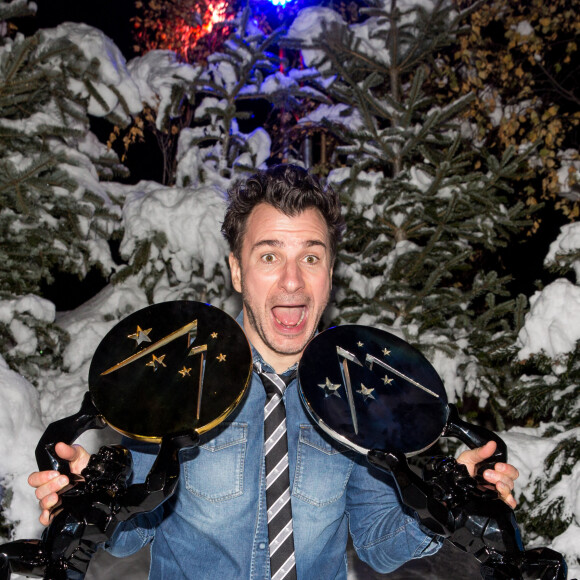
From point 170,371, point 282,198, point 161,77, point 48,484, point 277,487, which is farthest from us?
point 161,77

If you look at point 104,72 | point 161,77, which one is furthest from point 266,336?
point 161,77

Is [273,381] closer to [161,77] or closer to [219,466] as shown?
[219,466]

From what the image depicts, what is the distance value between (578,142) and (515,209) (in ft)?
12.2

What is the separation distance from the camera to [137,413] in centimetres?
143

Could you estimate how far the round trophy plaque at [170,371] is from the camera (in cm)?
143

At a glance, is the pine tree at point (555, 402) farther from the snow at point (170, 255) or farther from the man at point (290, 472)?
the man at point (290, 472)

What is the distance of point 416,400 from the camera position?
1.57 m

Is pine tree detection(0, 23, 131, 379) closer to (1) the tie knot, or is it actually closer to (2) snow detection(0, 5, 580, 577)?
(2) snow detection(0, 5, 580, 577)

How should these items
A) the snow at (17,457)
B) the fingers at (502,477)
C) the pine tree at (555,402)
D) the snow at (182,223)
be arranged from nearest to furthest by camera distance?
1. the fingers at (502,477)
2. the snow at (17,457)
3. the pine tree at (555,402)
4. the snow at (182,223)

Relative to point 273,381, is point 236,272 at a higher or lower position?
higher

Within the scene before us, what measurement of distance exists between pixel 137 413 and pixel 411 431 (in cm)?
77

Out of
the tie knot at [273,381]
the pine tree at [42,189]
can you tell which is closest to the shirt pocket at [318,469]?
the tie knot at [273,381]

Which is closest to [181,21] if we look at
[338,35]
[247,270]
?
[338,35]

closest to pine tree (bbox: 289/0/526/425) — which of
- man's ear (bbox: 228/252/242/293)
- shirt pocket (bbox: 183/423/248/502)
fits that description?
man's ear (bbox: 228/252/242/293)
